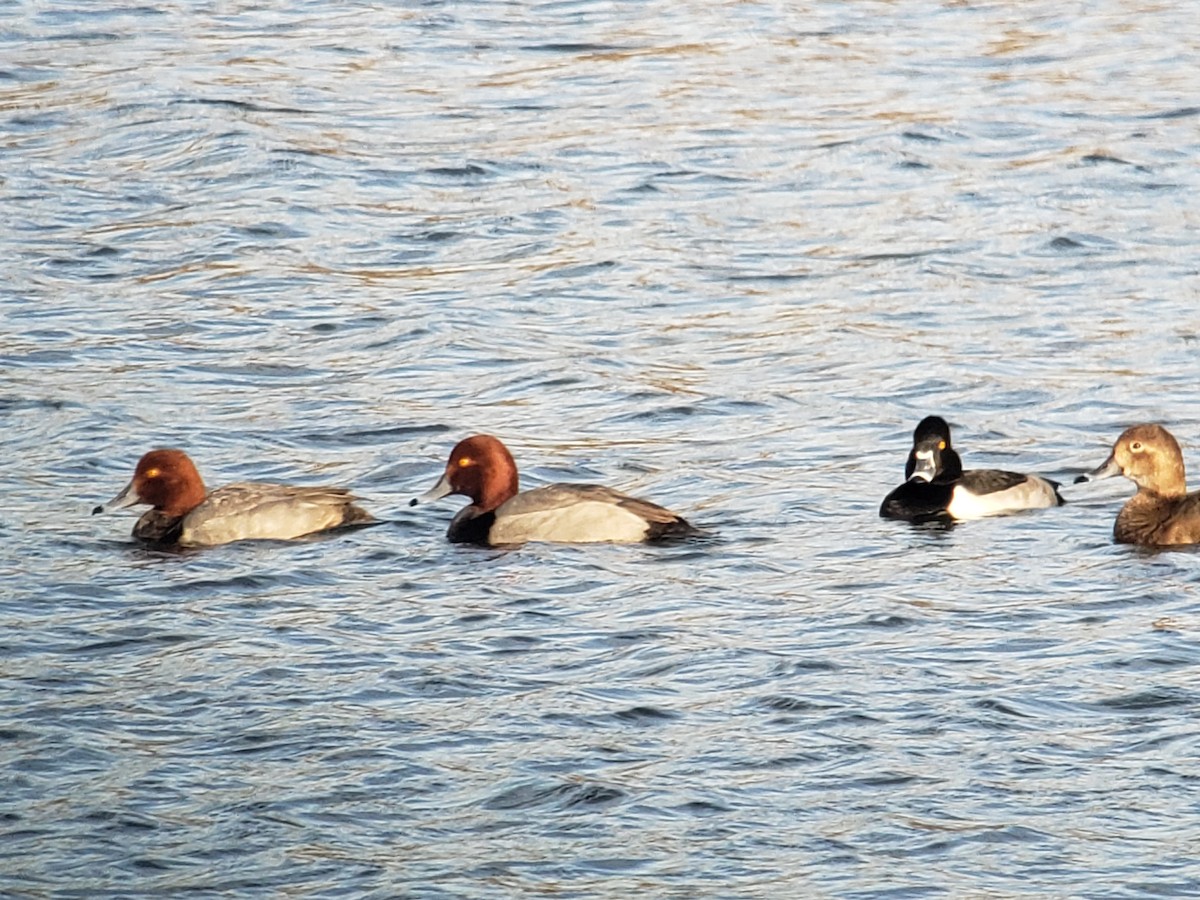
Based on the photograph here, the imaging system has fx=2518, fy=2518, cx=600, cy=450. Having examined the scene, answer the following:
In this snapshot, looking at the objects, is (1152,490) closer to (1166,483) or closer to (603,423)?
(1166,483)

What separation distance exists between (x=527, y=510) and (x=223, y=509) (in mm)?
Result: 1476

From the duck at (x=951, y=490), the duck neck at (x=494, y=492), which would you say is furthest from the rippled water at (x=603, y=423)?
the duck neck at (x=494, y=492)

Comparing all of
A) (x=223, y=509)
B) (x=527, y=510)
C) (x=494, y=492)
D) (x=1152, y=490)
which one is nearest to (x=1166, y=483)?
(x=1152, y=490)

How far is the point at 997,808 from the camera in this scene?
8.56 meters

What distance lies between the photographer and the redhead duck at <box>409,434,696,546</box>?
12.0 m

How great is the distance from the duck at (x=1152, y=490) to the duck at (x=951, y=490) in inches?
15.1

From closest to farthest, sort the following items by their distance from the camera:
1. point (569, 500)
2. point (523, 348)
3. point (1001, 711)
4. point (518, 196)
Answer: point (1001, 711) → point (569, 500) → point (523, 348) → point (518, 196)

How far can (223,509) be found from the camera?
12219mm

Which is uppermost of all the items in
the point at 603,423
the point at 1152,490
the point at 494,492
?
the point at 603,423

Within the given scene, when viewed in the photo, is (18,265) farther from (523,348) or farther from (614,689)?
(614,689)

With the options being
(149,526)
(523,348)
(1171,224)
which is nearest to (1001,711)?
(149,526)

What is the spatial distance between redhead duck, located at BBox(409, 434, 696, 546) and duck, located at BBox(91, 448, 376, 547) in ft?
1.62

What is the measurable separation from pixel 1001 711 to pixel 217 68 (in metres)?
15.2

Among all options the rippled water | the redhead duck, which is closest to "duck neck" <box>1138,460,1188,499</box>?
the rippled water
